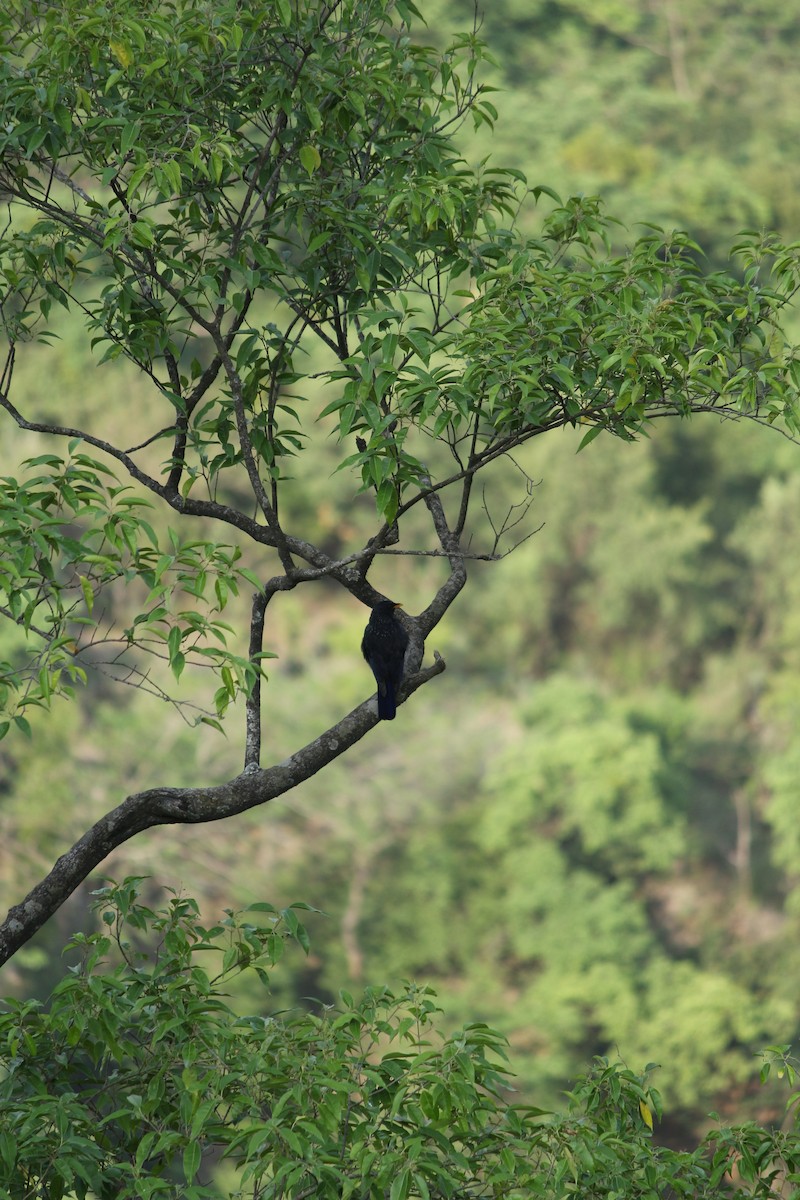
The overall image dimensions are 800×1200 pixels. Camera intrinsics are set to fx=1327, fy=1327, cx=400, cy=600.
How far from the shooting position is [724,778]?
13273mm

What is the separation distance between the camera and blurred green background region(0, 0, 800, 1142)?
11.8 metres

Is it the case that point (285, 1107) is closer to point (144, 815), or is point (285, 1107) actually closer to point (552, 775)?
point (144, 815)

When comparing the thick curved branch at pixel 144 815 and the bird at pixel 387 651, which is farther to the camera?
the bird at pixel 387 651

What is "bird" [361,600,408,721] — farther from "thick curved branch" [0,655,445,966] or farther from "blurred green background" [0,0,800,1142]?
"blurred green background" [0,0,800,1142]

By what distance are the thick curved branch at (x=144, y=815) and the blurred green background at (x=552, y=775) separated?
30.9ft

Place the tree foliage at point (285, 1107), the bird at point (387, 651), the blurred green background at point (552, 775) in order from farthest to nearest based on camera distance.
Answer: the blurred green background at point (552, 775)
the bird at point (387, 651)
the tree foliage at point (285, 1107)

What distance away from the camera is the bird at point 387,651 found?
255 cm

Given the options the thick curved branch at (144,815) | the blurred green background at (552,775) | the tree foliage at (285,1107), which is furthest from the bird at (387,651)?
the blurred green background at (552,775)

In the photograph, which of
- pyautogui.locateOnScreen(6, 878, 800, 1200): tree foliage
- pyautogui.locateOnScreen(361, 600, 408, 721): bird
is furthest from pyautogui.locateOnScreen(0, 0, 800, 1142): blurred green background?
pyautogui.locateOnScreen(6, 878, 800, 1200): tree foliage

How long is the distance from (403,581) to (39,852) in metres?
4.47

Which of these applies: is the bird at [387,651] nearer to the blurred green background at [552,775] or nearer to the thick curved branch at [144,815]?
the thick curved branch at [144,815]

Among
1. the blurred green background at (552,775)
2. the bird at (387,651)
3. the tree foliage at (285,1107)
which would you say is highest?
the blurred green background at (552,775)

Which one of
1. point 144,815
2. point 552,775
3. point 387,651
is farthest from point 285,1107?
point 552,775

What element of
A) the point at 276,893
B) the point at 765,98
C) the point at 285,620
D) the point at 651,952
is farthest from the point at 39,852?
the point at 765,98
